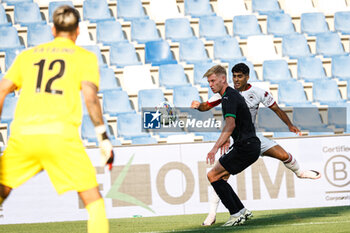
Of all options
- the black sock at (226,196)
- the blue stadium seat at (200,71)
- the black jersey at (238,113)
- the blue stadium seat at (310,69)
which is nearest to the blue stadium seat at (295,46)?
the blue stadium seat at (310,69)

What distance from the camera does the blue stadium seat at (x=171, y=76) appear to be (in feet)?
48.5

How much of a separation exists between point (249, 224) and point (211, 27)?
952 centimetres

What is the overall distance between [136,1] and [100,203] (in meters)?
13.4

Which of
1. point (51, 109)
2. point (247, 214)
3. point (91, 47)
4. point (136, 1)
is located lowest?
point (247, 214)

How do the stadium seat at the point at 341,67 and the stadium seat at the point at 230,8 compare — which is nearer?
the stadium seat at the point at 341,67

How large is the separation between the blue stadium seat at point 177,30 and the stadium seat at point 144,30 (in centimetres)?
35

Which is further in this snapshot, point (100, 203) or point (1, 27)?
point (1, 27)

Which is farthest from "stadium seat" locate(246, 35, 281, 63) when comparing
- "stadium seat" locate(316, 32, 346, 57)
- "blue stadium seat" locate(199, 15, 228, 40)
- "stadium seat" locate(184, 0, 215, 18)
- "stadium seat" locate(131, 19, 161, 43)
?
"stadium seat" locate(131, 19, 161, 43)

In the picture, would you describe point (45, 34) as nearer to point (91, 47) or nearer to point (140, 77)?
point (91, 47)

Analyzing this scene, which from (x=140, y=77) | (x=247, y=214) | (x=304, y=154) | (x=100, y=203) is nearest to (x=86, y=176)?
(x=100, y=203)

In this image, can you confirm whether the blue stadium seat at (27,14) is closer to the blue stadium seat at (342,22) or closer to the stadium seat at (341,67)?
the stadium seat at (341,67)

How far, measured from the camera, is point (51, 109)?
3846mm

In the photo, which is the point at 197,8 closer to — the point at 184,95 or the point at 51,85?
the point at 184,95

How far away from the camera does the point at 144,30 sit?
52.6 ft
